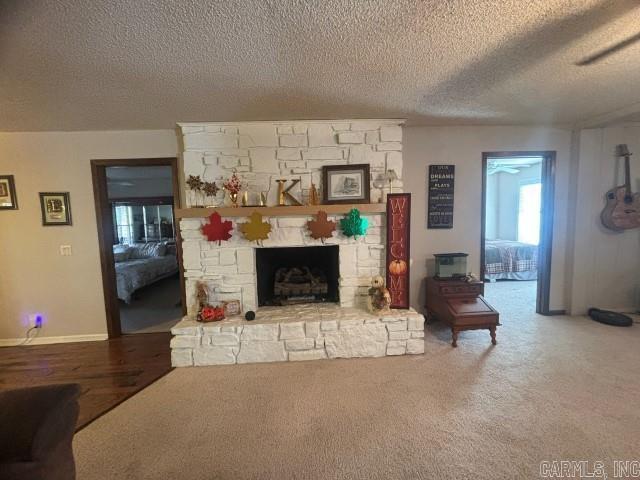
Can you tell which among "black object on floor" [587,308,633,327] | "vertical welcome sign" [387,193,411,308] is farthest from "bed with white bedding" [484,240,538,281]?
"vertical welcome sign" [387,193,411,308]

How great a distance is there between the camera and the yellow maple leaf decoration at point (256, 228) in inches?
108

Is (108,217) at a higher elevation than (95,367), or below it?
higher

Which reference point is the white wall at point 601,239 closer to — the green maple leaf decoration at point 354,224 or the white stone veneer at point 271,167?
the white stone veneer at point 271,167

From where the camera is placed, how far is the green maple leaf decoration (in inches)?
109

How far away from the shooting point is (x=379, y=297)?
2.72 m

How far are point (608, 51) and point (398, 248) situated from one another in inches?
76.2

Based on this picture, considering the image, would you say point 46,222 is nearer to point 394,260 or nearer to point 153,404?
point 153,404

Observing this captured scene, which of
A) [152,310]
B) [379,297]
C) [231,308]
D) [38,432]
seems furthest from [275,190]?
[152,310]

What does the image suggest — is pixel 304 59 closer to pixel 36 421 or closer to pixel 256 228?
pixel 256 228

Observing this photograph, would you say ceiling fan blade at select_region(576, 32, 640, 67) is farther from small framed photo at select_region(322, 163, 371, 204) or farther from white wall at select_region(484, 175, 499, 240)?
white wall at select_region(484, 175, 499, 240)

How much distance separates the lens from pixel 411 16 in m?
1.38

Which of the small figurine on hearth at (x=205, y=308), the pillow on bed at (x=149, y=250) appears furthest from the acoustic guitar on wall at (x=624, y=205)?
the pillow on bed at (x=149, y=250)

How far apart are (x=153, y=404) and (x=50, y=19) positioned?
93.6 inches

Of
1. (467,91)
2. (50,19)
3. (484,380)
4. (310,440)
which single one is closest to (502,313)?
(484,380)
